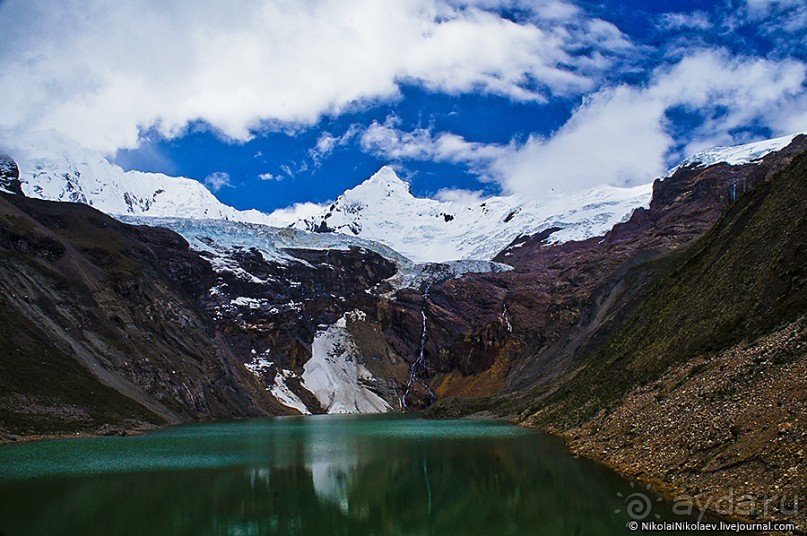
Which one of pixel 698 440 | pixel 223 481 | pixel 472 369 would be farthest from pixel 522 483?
pixel 472 369

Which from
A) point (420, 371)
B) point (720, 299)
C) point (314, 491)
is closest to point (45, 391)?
point (314, 491)

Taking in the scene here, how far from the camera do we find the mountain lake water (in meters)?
19.6

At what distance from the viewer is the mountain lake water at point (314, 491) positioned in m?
19.6

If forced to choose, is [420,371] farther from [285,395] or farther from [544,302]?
[285,395]

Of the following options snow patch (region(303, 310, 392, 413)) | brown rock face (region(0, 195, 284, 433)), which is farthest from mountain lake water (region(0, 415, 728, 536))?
snow patch (region(303, 310, 392, 413))

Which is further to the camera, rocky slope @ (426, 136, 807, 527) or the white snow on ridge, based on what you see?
the white snow on ridge

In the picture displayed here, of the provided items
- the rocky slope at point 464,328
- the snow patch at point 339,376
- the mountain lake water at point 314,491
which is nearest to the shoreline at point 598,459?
the rocky slope at point 464,328

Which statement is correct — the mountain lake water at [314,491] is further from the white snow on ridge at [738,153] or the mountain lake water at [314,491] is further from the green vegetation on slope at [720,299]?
the white snow on ridge at [738,153]

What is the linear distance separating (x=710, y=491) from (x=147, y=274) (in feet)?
325

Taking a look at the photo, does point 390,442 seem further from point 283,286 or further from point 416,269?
point 416,269

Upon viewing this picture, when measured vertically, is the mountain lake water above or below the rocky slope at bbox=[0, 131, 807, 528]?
below

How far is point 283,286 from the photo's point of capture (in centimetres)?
14738

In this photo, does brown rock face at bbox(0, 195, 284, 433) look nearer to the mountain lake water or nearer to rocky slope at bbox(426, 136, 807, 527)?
the mountain lake water

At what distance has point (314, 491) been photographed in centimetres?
2628
